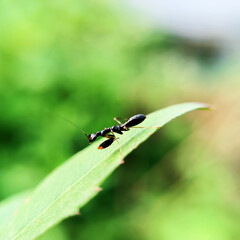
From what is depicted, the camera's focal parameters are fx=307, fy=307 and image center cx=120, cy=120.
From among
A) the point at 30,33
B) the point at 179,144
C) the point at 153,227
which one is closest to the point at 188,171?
the point at 179,144

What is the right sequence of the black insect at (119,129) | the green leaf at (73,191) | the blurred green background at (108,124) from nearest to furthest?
1. the green leaf at (73,191)
2. the black insect at (119,129)
3. the blurred green background at (108,124)

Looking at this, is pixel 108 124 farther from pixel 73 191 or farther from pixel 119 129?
pixel 73 191

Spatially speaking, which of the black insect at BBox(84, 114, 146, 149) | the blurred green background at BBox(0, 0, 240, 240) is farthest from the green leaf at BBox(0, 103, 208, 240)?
the blurred green background at BBox(0, 0, 240, 240)

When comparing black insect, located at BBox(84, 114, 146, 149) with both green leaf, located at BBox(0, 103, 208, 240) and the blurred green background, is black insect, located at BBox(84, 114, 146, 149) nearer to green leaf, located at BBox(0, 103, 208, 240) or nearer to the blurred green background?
green leaf, located at BBox(0, 103, 208, 240)

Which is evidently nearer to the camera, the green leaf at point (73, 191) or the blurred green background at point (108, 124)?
the green leaf at point (73, 191)

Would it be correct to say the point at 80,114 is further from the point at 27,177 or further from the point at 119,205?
the point at 119,205

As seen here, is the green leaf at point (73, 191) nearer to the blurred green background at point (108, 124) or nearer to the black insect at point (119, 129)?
the black insect at point (119, 129)

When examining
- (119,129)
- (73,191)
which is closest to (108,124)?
(119,129)

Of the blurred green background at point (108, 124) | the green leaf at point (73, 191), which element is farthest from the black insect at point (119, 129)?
the blurred green background at point (108, 124)

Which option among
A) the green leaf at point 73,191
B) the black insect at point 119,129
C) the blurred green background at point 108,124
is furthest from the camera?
the blurred green background at point 108,124

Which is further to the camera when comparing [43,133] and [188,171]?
[188,171]
